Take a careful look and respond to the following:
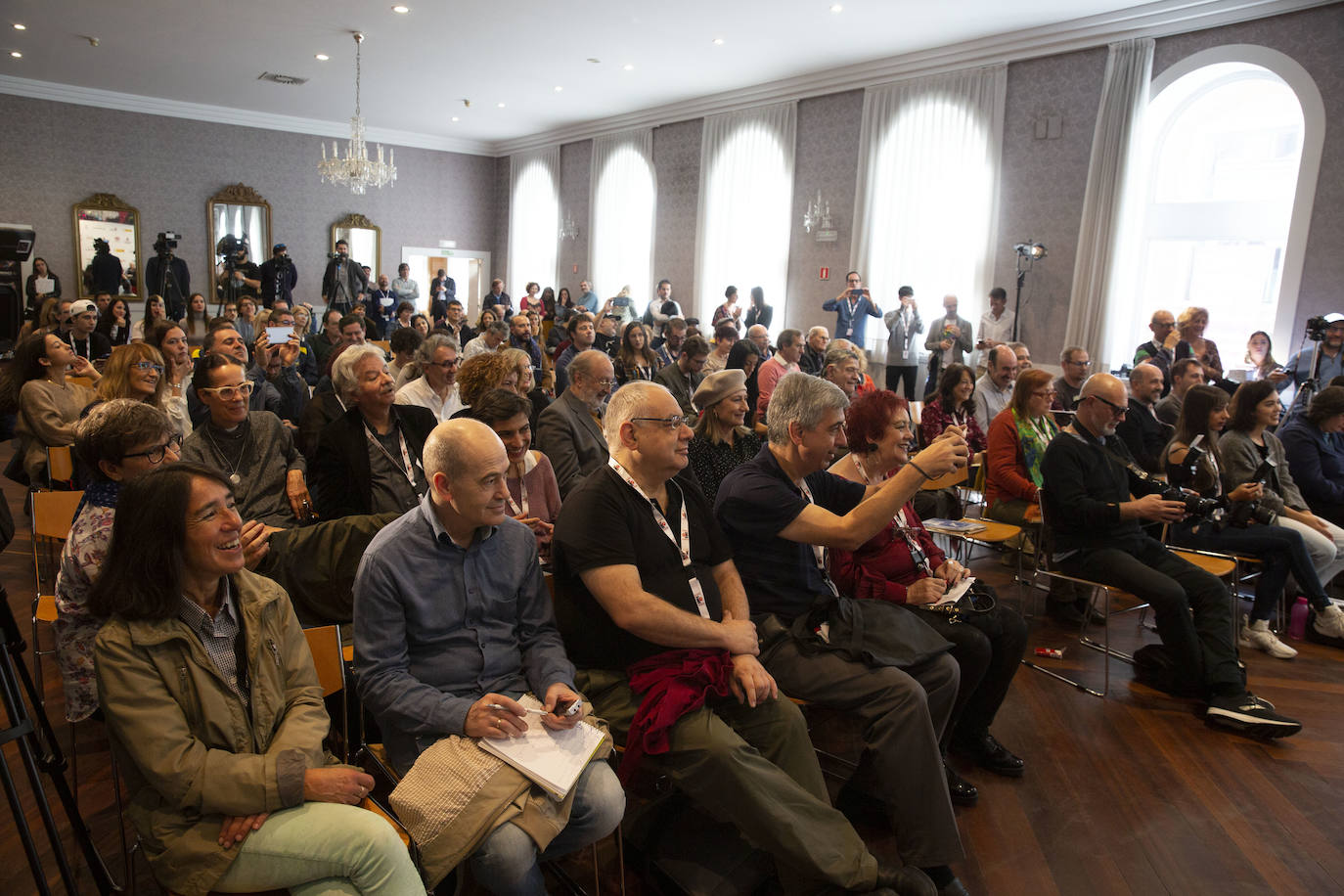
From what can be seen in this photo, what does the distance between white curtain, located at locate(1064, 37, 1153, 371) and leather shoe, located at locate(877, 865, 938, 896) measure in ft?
26.1

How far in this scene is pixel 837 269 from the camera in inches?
449

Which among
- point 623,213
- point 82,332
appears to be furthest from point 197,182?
point 82,332

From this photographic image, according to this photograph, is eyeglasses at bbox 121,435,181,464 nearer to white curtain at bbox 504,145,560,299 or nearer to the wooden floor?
the wooden floor

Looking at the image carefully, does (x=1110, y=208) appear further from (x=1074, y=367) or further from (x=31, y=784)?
(x=31, y=784)

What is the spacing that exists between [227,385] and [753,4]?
287 inches

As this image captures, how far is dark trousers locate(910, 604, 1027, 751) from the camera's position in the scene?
269cm

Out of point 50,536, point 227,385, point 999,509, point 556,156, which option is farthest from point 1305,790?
point 556,156

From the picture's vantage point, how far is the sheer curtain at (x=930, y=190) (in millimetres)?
9547

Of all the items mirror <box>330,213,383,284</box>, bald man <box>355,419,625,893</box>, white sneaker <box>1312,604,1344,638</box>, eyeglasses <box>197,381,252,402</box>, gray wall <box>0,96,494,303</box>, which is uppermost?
gray wall <box>0,96,494,303</box>

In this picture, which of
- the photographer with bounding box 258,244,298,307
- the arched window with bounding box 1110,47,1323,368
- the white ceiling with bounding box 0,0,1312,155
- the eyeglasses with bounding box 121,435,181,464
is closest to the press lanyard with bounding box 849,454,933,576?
the eyeglasses with bounding box 121,435,181,464

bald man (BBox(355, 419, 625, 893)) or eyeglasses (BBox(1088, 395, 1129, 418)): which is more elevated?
eyeglasses (BBox(1088, 395, 1129, 418))

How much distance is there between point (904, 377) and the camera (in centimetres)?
1027

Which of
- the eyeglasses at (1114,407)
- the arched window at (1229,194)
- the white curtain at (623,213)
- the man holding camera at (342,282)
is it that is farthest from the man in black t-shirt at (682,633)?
the man holding camera at (342,282)

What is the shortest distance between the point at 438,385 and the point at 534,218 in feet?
45.3
